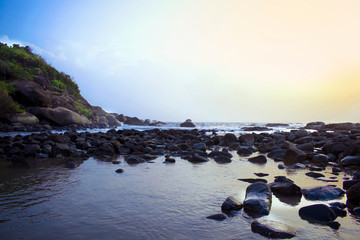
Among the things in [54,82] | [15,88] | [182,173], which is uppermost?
[54,82]

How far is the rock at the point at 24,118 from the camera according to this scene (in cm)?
1878

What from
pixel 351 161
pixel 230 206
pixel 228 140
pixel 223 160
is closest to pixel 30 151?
pixel 223 160

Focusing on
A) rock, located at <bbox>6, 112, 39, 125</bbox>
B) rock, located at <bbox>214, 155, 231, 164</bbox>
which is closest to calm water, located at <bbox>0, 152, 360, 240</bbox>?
rock, located at <bbox>214, 155, 231, 164</bbox>

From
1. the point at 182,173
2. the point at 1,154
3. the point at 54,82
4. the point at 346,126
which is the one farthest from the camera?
the point at 54,82

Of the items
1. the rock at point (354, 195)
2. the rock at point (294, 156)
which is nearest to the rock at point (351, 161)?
the rock at point (294, 156)

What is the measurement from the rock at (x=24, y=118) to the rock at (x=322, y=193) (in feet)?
73.2

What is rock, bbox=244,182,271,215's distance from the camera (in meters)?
2.94

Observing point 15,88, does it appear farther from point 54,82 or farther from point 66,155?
point 66,155

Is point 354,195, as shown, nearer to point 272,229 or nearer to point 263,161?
point 272,229

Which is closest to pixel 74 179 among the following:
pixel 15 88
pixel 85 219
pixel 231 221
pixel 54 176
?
pixel 54 176

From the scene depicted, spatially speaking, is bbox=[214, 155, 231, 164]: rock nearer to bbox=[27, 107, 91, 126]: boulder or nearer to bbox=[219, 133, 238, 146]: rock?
bbox=[219, 133, 238, 146]: rock

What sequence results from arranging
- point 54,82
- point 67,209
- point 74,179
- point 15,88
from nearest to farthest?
point 67,209 < point 74,179 < point 15,88 < point 54,82

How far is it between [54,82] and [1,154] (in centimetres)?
3243

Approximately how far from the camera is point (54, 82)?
116 feet
